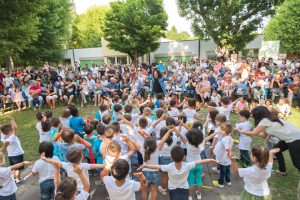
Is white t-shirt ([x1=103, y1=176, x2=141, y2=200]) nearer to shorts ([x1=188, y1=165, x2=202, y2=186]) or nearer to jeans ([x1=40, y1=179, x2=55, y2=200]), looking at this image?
jeans ([x1=40, y1=179, x2=55, y2=200])

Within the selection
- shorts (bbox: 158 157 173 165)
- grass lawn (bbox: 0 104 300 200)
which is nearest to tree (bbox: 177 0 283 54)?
grass lawn (bbox: 0 104 300 200)

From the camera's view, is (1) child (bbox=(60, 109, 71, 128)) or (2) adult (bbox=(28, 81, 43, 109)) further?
(2) adult (bbox=(28, 81, 43, 109))

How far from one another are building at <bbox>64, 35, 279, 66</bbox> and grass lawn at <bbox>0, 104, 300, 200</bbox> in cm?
1557

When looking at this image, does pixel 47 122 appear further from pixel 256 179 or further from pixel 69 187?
pixel 256 179

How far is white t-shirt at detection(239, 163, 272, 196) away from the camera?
Result: 3055 mm

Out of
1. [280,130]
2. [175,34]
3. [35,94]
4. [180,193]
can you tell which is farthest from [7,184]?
[175,34]

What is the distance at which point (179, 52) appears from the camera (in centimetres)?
2655

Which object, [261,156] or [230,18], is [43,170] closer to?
[261,156]

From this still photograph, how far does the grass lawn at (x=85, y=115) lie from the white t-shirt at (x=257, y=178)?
4.70ft

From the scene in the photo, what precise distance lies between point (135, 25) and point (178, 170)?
2288 cm

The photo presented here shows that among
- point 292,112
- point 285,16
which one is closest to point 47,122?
point 292,112

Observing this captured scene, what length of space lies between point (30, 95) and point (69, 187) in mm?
10887

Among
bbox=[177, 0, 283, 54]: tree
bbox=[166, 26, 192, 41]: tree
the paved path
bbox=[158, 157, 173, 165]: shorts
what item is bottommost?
the paved path

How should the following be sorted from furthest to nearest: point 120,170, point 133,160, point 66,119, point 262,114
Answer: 1. point 66,119
2. point 133,160
3. point 262,114
4. point 120,170
